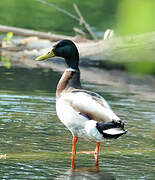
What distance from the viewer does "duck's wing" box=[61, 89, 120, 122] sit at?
4950 millimetres

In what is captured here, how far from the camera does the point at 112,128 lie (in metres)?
4.82

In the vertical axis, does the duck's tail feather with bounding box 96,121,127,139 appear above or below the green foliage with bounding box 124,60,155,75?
below

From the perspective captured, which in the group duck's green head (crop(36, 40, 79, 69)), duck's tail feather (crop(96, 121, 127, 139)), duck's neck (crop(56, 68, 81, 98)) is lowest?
duck's tail feather (crop(96, 121, 127, 139))

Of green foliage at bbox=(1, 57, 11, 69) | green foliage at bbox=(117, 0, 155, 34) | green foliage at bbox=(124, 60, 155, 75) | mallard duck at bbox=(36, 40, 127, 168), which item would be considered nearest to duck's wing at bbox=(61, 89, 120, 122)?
mallard duck at bbox=(36, 40, 127, 168)

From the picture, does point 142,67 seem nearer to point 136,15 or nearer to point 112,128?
point 136,15

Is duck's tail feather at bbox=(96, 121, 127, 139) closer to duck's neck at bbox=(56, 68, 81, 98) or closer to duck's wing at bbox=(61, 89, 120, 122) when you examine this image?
duck's wing at bbox=(61, 89, 120, 122)

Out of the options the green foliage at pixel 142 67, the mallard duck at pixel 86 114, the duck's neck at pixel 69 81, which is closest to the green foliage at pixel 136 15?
the green foliage at pixel 142 67

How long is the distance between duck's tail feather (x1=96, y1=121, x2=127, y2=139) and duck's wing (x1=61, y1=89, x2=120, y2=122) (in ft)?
0.14

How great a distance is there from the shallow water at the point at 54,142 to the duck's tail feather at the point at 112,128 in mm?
418

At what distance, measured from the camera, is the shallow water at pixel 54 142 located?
5055 millimetres

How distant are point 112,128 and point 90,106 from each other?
381 millimetres

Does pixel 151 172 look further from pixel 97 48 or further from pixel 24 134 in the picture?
pixel 97 48

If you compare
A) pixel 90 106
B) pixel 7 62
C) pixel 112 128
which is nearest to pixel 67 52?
pixel 90 106

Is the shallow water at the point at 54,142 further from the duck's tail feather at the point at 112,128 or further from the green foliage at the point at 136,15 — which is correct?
the green foliage at the point at 136,15
